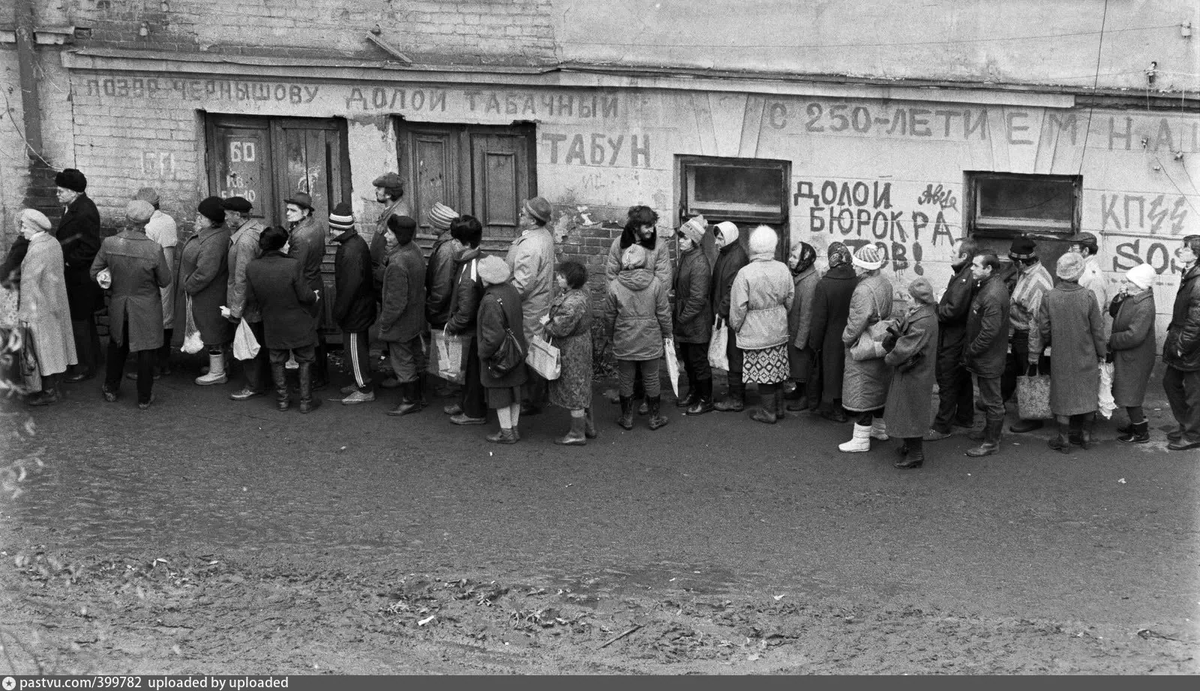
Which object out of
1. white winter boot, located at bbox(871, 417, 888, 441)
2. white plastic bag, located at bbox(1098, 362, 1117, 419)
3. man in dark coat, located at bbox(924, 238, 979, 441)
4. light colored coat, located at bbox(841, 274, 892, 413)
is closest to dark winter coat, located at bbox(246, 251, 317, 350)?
light colored coat, located at bbox(841, 274, 892, 413)

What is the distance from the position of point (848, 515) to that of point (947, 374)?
2.03 meters

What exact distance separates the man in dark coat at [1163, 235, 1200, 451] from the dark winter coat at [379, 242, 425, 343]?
6.05 m

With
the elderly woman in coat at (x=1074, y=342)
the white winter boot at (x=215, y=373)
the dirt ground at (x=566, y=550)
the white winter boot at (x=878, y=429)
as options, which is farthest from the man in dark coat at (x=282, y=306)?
the elderly woman in coat at (x=1074, y=342)

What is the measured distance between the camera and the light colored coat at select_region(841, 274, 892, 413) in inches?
434

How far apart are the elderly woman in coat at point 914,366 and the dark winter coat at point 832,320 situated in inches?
38.3

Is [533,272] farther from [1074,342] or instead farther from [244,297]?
[1074,342]

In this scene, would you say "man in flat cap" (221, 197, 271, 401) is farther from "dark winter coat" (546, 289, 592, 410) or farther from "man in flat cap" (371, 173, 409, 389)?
"dark winter coat" (546, 289, 592, 410)

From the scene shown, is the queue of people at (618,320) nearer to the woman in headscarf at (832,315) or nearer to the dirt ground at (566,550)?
the woman in headscarf at (832,315)

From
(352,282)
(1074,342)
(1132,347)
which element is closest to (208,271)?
(352,282)

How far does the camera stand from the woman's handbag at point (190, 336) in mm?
12406

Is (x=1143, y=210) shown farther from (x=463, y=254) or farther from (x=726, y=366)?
(x=463, y=254)

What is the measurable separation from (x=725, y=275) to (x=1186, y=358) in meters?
3.73

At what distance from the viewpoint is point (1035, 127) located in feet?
41.0

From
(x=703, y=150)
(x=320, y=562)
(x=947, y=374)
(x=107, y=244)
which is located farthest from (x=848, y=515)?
(x=107, y=244)
